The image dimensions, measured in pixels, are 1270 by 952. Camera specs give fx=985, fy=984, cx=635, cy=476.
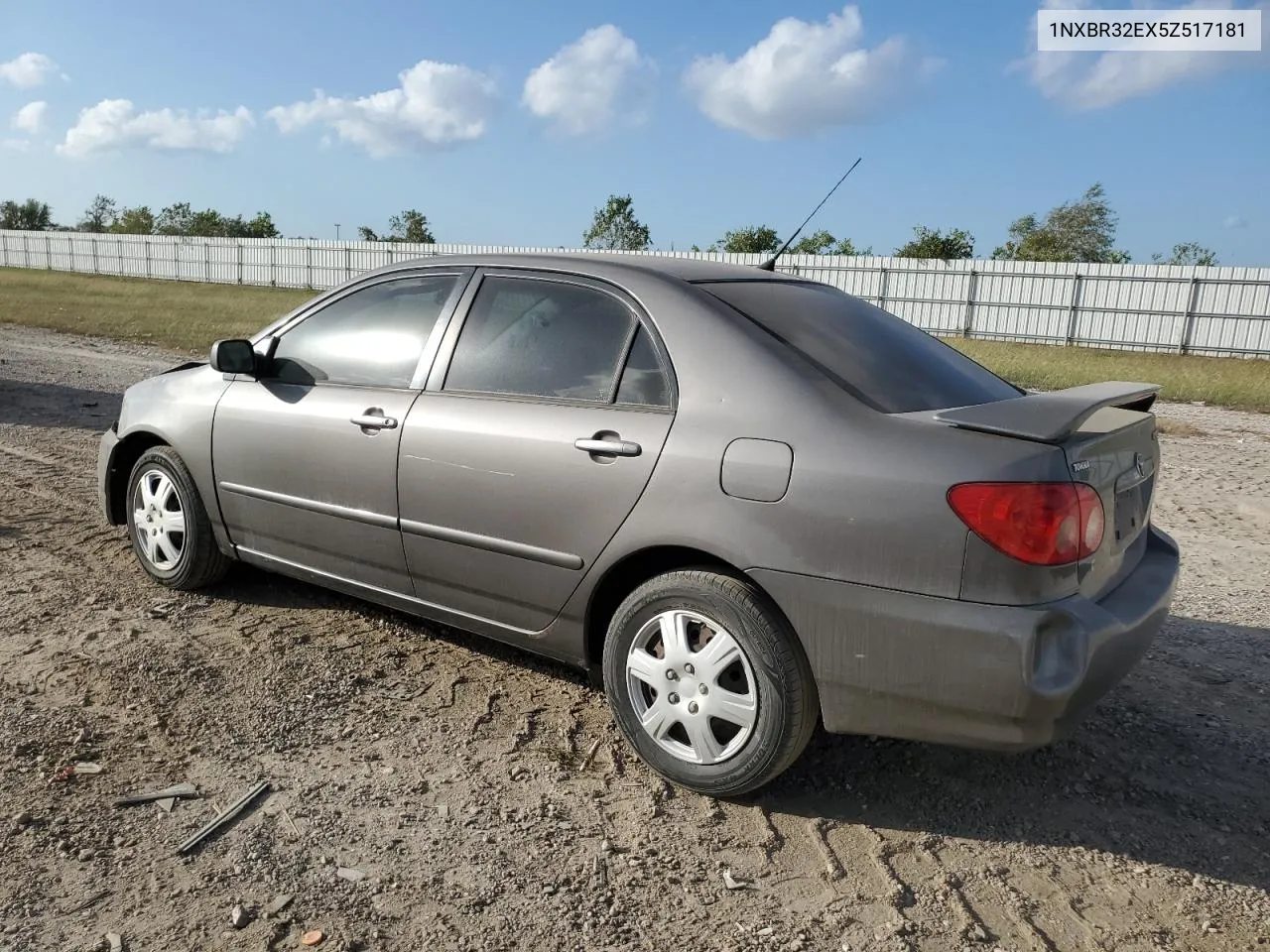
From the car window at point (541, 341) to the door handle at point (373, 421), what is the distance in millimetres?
254

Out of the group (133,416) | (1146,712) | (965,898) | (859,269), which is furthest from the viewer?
(859,269)

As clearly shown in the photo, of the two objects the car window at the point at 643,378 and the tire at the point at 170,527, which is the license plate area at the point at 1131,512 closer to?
the car window at the point at 643,378

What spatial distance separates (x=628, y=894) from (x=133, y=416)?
3.43m

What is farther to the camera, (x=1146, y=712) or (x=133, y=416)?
(x=133, y=416)

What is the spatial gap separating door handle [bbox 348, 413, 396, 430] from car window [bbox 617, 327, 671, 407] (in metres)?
0.96

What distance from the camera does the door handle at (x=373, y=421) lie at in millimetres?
3631

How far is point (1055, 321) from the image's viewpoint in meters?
27.8

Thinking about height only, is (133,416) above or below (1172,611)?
above

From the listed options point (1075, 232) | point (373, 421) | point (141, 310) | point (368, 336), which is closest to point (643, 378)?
point (373, 421)

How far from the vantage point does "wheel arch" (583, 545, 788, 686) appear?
2.92 meters

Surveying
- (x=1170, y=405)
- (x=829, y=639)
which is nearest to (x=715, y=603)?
(x=829, y=639)

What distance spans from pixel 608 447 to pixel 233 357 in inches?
77.3

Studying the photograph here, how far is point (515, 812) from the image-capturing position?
2891mm

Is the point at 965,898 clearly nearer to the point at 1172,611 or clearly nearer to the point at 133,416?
the point at 1172,611
